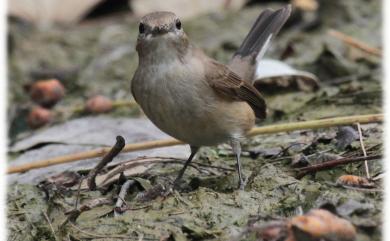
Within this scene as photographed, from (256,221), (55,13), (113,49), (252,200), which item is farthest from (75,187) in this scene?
(55,13)

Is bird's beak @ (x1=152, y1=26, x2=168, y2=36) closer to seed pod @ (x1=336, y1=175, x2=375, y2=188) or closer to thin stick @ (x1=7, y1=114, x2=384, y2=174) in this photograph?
thin stick @ (x1=7, y1=114, x2=384, y2=174)

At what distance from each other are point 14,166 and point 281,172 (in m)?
2.17

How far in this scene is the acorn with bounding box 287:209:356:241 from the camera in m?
3.33

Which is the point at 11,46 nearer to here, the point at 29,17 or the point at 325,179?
the point at 29,17

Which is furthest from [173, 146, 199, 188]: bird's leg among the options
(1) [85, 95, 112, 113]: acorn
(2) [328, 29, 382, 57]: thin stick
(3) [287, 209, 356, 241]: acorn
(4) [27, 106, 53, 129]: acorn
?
(2) [328, 29, 382, 57]: thin stick

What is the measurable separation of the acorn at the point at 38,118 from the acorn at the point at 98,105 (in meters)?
0.42

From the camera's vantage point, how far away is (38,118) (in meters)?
7.11

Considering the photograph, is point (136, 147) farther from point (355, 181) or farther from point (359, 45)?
point (359, 45)

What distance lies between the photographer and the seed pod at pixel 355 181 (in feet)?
13.8

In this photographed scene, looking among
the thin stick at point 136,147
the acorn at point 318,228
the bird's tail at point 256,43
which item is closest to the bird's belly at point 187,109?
the thin stick at point 136,147

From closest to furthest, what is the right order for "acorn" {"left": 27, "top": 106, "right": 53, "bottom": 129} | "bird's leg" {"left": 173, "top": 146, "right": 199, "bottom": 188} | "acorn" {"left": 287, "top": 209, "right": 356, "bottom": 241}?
"acorn" {"left": 287, "top": 209, "right": 356, "bottom": 241} < "bird's leg" {"left": 173, "top": 146, "right": 199, "bottom": 188} < "acorn" {"left": 27, "top": 106, "right": 53, "bottom": 129}

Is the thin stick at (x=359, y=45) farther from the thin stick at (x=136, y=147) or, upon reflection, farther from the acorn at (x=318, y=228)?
the acorn at (x=318, y=228)

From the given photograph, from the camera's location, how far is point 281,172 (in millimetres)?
4777

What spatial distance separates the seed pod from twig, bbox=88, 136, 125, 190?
1.24m
